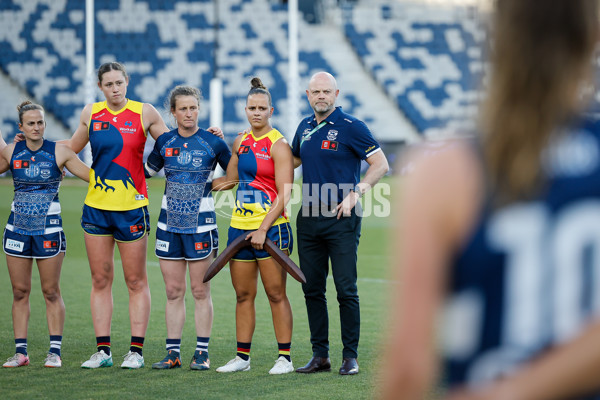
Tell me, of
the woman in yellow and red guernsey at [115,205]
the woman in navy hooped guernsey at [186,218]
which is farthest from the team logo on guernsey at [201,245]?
the woman in yellow and red guernsey at [115,205]

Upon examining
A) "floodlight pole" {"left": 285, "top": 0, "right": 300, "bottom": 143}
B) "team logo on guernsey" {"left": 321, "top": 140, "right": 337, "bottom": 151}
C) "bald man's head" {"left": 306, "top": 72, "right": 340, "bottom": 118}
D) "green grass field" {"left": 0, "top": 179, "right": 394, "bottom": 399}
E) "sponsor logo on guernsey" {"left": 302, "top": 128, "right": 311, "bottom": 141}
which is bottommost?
"green grass field" {"left": 0, "top": 179, "right": 394, "bottom": 399}

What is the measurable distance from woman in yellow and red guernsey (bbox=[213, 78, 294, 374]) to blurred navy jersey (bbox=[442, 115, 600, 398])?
13.2 feet

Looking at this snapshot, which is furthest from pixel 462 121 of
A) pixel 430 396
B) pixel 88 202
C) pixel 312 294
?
pixel 88 202

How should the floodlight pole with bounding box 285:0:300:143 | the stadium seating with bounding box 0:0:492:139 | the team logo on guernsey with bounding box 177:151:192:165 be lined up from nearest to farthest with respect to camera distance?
the team logo on guernsey with bounding box 177:151:192:165
the floodlight pole with bounding box 285:0:300:143
the stadium seating with bounding box 0:0:492:139

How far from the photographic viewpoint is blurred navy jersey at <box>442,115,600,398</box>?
3.41ft

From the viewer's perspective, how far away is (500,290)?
41.6 inches

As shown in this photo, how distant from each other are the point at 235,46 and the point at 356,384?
2520cm

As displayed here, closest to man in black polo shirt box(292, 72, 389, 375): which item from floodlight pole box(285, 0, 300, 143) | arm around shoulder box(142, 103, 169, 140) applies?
arm around shoulder box(142, 103, 169, 140)

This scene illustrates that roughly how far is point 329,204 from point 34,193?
6.66 feet

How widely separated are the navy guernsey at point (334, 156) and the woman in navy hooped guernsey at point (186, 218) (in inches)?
26.2

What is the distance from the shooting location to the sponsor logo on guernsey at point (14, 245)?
522 cm

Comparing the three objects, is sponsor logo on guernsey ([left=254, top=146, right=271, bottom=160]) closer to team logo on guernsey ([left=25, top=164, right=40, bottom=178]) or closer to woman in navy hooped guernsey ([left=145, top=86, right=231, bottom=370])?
Answer: woman in navy hooped guernsey ([left=145, top=86, right=231, bottom=370])

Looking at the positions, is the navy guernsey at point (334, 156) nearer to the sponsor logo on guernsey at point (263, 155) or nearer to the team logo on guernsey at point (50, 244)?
the sponsor logo on guernsey at point (263, 155)

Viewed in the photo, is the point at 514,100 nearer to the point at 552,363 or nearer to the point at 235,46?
the point at 552,363
